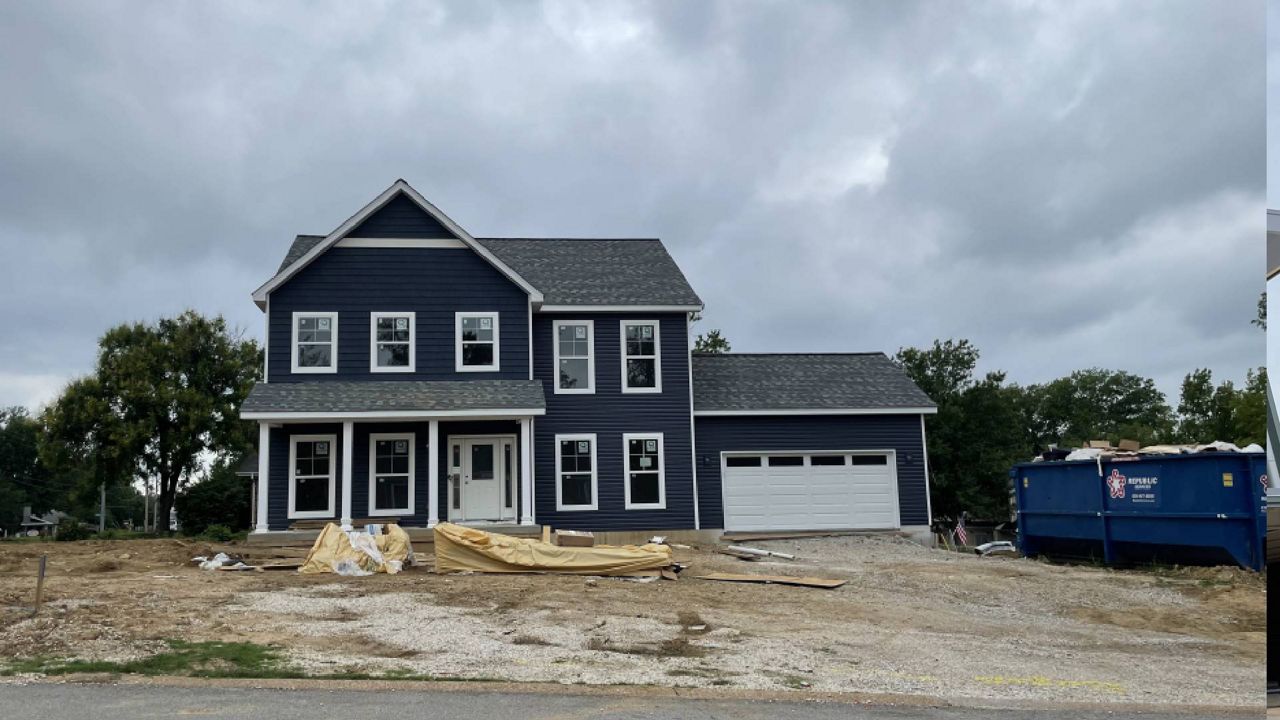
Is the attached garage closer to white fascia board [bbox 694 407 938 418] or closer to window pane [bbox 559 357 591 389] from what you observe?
white fascia board [bbox 694 407 938 418]

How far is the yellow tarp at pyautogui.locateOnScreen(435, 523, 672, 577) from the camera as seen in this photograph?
49.3 feet

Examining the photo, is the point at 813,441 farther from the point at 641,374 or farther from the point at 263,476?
the point at 263,476

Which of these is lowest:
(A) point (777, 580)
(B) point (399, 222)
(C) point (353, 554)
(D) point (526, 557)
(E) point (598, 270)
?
(A) point (777, 580)

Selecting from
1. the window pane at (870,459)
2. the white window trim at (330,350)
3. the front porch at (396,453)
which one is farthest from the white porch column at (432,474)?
the window pane at (870,459)

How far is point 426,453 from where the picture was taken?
19688 millimetres

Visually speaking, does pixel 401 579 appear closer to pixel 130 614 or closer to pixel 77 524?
pixel 130 614

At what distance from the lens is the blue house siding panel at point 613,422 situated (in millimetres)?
20562

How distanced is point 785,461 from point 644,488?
10.8 feet

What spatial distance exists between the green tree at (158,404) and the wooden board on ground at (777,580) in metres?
23.2

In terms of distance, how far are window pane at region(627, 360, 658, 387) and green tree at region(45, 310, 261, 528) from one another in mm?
17913

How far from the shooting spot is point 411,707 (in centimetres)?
666

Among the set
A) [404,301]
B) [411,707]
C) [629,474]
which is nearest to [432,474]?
[404,301]

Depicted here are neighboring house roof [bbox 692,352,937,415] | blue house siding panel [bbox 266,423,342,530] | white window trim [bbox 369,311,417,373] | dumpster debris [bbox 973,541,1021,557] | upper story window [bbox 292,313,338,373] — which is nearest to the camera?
blue house siding panel [bbox 266,423,342,530]

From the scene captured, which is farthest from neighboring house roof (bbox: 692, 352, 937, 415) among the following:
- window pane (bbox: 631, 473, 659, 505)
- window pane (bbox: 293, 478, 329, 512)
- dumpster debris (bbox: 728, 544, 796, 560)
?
window pane (bbox: 293, 478, 329, 512)
